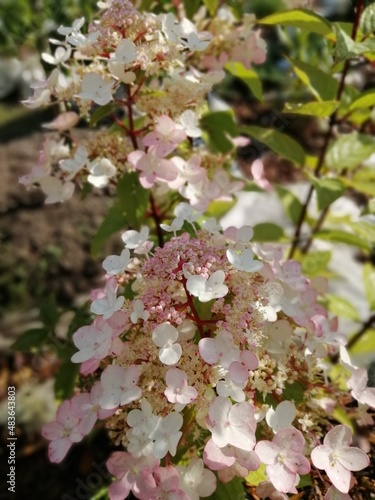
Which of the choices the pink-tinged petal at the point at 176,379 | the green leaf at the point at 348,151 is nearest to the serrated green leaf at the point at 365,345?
the green leaf at the point at 348,151

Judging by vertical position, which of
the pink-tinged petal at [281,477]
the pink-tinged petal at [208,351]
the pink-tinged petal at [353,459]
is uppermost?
the pink-tinged petal at [208,351]

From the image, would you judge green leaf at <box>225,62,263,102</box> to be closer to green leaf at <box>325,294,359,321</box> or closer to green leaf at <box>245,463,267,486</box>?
green leaf at <box>325,294,359,321</box>

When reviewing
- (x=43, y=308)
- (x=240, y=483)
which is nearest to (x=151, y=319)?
(x=240, y=483)

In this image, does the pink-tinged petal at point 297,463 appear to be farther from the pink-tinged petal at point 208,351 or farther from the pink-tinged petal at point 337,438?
the pink-tinged petal at point 208,351

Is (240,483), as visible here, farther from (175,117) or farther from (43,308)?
(43,308)

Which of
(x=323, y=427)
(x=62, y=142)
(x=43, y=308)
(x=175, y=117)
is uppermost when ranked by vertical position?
(x=175, y=117)

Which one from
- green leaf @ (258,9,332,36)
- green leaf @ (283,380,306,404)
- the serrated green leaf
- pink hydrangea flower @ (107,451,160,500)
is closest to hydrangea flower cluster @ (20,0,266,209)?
green leaf @ (258,9,332,36)
